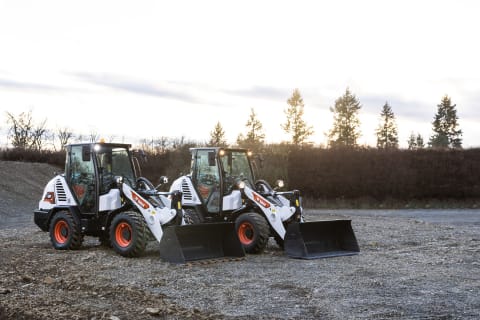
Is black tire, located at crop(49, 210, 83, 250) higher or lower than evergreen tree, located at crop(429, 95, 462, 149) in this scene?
lower

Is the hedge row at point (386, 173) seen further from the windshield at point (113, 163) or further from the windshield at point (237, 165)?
the windshield at point (113, 163)

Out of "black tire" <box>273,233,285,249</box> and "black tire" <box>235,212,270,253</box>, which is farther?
"black tire" <box>273,233,285,249</box>

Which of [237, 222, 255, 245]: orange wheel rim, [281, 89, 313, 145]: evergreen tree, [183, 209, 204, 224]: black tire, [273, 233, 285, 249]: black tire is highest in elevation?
[281, 89, 313, 145]: evergreen tree

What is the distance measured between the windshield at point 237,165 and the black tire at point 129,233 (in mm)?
2563

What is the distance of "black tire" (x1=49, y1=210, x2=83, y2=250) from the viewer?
1281 centimetres

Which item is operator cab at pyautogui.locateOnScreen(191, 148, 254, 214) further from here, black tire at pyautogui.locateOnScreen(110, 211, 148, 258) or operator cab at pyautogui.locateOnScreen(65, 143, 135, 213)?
black tire at pyautogui.locateOnScreen(110, 211, 148, 258)

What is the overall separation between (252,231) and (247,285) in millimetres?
3500

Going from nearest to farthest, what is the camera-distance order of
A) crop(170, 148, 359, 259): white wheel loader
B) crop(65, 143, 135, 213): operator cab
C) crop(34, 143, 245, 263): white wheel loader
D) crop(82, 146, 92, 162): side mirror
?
crop(34, 143, 245, 263): white wheel loader
crop(170, 148, 359, 259): white wheel loader
crop(82, 146, 92, 162): side mirror
crop(65, 143, 135, 213): operator cab

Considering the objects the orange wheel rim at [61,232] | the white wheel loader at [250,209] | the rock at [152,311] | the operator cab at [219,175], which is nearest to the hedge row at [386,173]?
the white wheel loader at [250,209]

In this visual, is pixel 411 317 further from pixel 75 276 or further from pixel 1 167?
pixel 1 167

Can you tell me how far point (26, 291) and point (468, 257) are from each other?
8171mm

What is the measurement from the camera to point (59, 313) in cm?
717

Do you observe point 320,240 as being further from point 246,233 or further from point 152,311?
point 152,311

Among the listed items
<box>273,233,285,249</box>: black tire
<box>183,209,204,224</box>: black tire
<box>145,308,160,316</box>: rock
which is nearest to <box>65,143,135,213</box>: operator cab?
<box>183,209,204,224</box>: black tire
